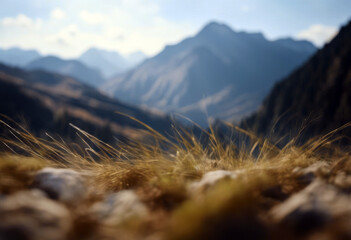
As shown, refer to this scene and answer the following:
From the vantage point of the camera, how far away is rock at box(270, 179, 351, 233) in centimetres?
→ 117

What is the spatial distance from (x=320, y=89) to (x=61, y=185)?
A: 86205 millimetres

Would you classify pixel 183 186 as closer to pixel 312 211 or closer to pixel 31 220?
pixel 312 211

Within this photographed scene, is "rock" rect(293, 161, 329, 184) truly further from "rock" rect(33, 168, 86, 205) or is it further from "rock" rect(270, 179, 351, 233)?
"rock" rect(33, 168, 86, 205)

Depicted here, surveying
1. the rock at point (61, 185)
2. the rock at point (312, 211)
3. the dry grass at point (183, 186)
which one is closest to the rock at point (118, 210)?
the dry grass at point (183, 186)

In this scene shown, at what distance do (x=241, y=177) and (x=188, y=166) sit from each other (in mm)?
620

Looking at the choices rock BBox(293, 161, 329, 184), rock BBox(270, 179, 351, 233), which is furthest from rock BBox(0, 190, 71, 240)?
rock BBox(293, 161, 329, 184)

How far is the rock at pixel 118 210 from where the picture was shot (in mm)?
1294

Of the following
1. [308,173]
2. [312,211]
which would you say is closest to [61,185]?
[312,211]

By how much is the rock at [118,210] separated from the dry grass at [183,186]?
7 centimetres

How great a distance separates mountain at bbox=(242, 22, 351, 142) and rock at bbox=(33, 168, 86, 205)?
4995 cm

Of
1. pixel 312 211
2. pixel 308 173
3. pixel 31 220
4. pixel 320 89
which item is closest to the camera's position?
pixel 31 220

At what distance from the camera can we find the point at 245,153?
2516 millimetres

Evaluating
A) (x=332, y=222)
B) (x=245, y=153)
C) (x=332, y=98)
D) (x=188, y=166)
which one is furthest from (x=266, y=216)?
(x=332, y=98)

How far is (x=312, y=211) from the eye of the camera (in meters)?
1.21
